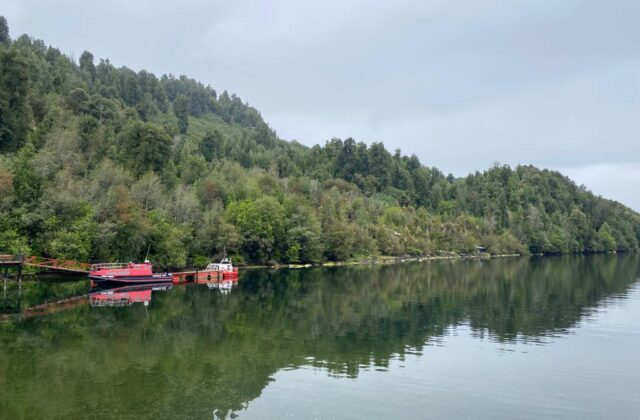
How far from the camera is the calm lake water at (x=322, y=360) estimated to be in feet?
74.4

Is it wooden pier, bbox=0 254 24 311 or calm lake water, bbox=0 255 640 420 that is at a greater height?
wooden pier, bbox=0 254 24 311

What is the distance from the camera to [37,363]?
91.1 ft

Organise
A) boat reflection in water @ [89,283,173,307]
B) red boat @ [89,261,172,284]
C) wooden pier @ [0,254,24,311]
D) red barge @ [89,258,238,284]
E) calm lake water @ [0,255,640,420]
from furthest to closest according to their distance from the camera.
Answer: red barge @ [89,258,238,284] → red boat @ [89,261,172,284] → boat reflection in water @ [89,283,173,307] → wooden pier @ [0,254,24,311] → calm lake water @ [0,255,640,420]

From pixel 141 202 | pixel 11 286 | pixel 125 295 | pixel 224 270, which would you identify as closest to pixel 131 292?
pixel 125 295

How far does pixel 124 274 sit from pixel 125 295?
8073mm

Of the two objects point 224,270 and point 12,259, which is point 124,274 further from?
point 224,270

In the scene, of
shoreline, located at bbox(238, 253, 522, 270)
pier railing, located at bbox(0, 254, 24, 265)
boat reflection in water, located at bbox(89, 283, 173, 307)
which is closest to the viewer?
boat reflection in water, located at bbox(89, 283, 173, 307)

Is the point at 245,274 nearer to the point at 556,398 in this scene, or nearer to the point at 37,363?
the point at 37,363

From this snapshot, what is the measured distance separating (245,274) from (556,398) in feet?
227

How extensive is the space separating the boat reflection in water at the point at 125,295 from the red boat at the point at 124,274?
0.84 meters

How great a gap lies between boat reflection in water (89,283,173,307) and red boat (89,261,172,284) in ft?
2.77

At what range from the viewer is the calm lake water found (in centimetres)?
2269

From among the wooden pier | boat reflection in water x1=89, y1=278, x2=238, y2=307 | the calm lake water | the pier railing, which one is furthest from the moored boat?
the pier railing

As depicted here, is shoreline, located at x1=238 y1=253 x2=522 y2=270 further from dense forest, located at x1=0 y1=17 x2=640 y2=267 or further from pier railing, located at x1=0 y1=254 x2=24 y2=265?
pier railing, located at x1=0 y1=254 x2=24 y2=265
